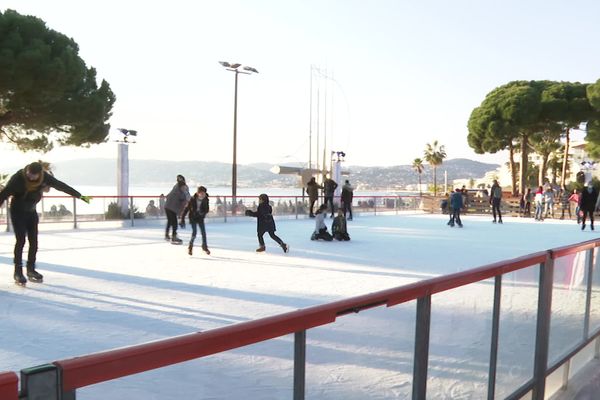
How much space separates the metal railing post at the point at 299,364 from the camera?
5.43 ft

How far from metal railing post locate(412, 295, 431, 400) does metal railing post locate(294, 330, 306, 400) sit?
2.25 ft

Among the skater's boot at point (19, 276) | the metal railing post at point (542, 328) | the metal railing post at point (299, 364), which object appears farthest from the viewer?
the skater's boot at point (19, 276)

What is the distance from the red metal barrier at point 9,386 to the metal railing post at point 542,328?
291 centimetres

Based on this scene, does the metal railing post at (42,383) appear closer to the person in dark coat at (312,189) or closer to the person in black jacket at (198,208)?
the person in black jacket at (198,208)

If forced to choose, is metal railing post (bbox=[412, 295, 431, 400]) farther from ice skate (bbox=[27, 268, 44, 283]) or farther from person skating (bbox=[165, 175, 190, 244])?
person skating (bbox=[165, 175, 190, 244])

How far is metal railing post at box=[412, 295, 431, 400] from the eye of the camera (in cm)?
223

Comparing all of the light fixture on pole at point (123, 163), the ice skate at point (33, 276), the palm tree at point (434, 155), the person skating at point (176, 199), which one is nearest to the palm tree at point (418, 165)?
the palm tree at point (434, 155)

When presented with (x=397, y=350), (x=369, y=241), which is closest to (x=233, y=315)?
(x=397, y=350)

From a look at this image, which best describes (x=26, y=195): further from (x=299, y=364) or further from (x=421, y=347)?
(x=299, y=364)

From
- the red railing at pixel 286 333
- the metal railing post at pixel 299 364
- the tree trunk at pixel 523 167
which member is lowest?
the metal railing post at pixel 299 364

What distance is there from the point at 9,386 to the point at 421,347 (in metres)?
1.63

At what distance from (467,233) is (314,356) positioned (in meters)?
16.1

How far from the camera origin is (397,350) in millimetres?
2160

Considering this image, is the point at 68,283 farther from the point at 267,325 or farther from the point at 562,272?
the point at 267,325
